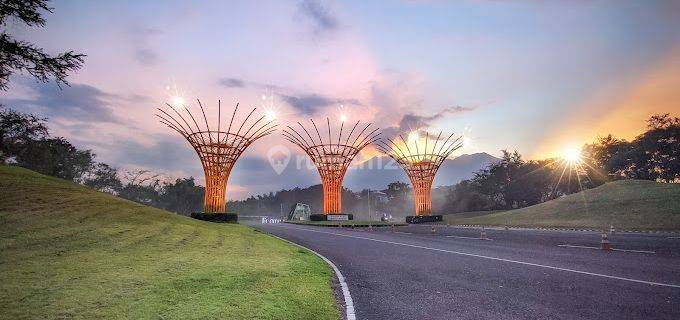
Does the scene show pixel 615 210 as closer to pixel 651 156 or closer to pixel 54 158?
pixel 651 156

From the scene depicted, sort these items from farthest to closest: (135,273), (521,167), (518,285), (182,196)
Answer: (182,196) → (521,167) → (135,273) → (518,285)

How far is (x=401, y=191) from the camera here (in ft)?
439

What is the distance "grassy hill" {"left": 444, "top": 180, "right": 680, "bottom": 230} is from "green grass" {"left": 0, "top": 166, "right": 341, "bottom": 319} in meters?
27.7

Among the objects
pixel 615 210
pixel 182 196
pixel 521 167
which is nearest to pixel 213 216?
pixel 615 210

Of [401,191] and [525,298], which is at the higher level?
[401,191]

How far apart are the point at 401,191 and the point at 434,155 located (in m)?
85.2

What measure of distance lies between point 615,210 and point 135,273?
123 ft

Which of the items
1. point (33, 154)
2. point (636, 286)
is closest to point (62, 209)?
point (636, 286)

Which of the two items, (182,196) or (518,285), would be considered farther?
(182,196)

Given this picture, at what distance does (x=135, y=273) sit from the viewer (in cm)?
848

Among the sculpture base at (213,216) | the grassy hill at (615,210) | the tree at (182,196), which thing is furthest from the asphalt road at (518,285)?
the tree at (182,196)

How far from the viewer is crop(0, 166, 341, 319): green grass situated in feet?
20.1

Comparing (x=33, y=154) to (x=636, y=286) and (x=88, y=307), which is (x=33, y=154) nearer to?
(x=88, y=307)

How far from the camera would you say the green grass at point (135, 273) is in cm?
614
